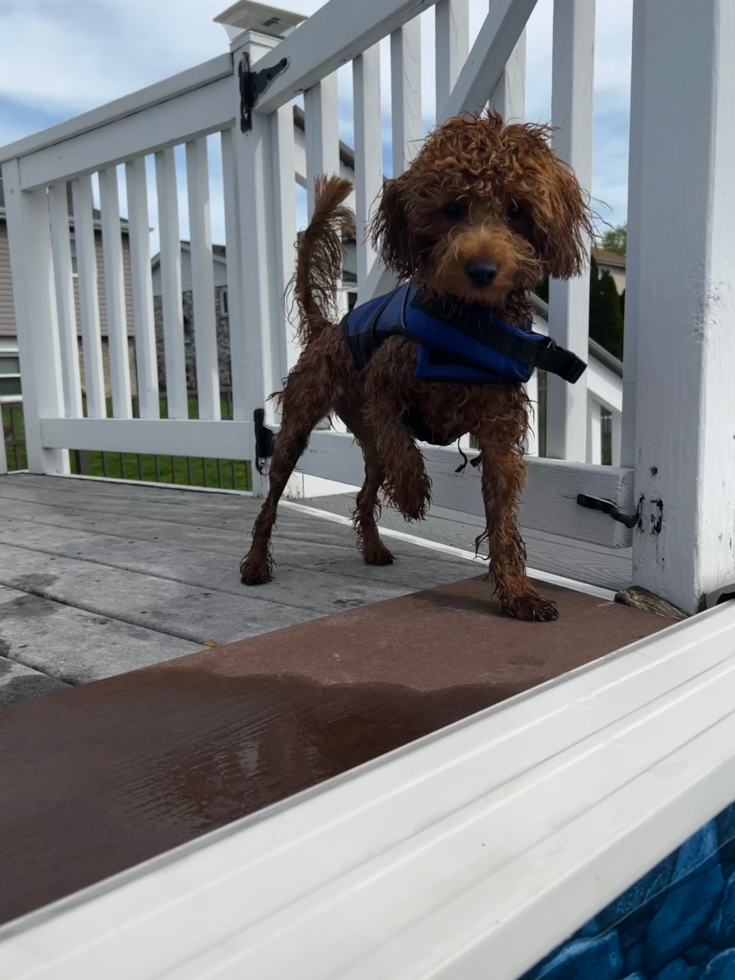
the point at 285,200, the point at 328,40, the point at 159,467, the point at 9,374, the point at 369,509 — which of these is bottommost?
the point at 159,467

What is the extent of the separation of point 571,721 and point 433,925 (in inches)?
17.6

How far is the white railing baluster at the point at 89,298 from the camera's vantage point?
→ 4.65 m

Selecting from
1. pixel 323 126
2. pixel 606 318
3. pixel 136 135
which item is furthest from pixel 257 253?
pixel 606 318

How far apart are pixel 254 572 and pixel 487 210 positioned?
46.1 inches

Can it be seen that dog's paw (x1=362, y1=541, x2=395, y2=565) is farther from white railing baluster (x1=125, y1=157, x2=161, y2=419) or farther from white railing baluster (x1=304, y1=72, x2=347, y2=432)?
white railing baluster (x1=125, y1=157, x2=161, y2=419)

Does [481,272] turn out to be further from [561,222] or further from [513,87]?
[513,87]

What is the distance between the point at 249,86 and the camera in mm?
3584

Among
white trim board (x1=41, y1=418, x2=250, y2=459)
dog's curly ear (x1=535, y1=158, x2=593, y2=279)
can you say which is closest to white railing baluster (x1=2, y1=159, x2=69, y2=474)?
white trim board (x1=41, y1=418, x2=250, y2=459)

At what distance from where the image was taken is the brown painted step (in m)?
0.89

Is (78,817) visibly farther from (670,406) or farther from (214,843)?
(670,406)

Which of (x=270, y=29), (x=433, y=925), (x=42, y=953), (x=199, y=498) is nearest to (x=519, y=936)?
(x=433, y=925)

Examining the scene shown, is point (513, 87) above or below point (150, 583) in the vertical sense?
above

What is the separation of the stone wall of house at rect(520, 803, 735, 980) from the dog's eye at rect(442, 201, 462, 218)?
1200mm

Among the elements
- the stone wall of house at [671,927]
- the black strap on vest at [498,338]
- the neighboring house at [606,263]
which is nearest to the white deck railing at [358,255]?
the neighboring house at [606,263]
